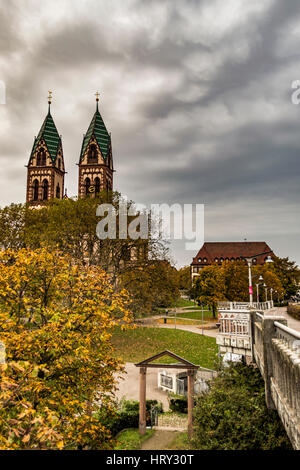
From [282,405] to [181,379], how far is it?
12.8 m

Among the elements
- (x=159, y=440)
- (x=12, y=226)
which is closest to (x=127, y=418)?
(x=159, y=440)

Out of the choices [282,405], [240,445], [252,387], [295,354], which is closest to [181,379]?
[252,387]

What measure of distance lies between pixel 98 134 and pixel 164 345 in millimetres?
56015

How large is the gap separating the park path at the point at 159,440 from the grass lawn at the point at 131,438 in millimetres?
211

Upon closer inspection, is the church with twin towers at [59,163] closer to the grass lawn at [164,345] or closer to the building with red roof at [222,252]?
the grass lawn at [164,345]

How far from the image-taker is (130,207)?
113ft

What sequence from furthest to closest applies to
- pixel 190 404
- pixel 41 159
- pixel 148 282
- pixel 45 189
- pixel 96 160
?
pixel 96 160, pixel 41 159, pixel 45 189, pixel 148 282, pixel 190 404

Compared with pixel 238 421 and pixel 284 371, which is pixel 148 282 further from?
pixel 284 371

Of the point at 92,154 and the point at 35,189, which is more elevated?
the point at 92,154

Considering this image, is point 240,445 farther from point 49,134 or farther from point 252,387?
point 49,134

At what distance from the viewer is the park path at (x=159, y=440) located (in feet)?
41.0

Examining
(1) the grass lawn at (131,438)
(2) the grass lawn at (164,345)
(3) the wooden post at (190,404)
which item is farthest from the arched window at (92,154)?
(1) the grass lawn at (131,438)

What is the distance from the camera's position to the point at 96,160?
236 ft
